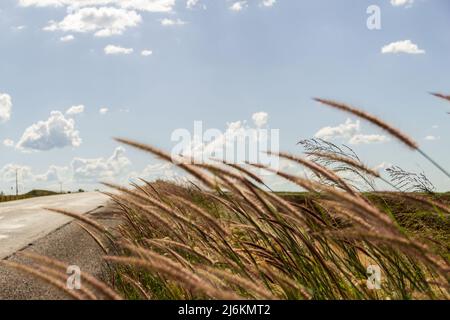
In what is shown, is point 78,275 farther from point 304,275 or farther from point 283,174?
point 304,275

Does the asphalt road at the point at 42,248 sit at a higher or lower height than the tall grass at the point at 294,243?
lower

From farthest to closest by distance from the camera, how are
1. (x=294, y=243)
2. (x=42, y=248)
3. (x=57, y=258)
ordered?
(x=42, y=248), (x=57, y=258), (x=294, y=243)

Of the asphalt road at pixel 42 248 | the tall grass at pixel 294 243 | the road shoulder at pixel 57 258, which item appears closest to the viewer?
the tall grass at pixel 294 243

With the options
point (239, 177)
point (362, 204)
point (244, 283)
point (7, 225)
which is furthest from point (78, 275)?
point (7, 225)

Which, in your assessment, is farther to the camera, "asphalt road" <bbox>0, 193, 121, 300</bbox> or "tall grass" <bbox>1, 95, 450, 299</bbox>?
"asphalt road" <bbox>0, 193, 121, 300</bbox>

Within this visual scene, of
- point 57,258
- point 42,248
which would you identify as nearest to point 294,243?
point 57,258

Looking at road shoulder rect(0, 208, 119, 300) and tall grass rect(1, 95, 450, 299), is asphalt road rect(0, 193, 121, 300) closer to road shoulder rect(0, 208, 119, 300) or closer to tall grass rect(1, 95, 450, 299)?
road shoulder rect(0, 208, 119, 300)

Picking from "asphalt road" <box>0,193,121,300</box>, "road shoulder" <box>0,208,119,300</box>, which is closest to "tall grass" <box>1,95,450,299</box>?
"road shoulder" <box>0,208,119,300</box>

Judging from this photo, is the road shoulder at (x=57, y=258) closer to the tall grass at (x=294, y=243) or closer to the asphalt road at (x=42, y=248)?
the asphalt road at (x=42, y=248)

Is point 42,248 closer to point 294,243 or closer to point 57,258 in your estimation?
point 57,258

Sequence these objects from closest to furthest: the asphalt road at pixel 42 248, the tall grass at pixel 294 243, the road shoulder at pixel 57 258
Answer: the tall grass at pixel 294 243 → the road shoulder at pixel 57 258 → the asphalt road at pixel 42 248

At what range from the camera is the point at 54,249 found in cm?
891

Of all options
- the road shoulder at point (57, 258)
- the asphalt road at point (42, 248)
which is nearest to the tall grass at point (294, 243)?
the road shoulder at point (57, 258)

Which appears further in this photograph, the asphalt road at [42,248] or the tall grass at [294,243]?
the asphalt road at [42,248]
